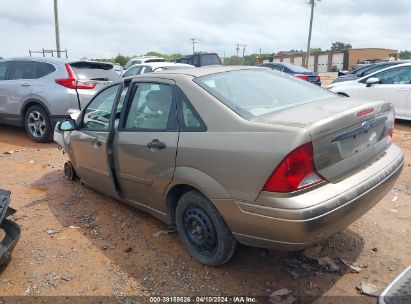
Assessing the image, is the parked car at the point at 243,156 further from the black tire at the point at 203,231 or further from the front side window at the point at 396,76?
the front side window at the point at 396,76

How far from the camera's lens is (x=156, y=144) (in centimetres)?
333

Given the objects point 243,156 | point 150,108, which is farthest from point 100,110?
point 243,156

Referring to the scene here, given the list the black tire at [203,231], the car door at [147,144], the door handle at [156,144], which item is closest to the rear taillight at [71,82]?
the car door at [147,144]

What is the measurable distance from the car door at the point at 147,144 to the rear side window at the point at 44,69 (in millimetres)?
4686

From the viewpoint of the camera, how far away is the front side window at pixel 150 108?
339 centimetres

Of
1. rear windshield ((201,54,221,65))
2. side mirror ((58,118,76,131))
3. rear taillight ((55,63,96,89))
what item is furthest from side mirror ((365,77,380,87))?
rear windshield ((201,54,221,65))

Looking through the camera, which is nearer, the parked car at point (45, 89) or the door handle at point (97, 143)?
the door handle at point (97, 143)

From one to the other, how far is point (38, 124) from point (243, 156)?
6.45 metres

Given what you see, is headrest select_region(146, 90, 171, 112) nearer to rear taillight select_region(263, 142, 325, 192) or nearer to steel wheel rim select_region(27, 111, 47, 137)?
rear taillight select_region(263, 142, 325, 192)

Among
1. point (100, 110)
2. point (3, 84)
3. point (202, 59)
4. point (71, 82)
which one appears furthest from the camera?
point (202, 59)

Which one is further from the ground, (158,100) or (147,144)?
(158,100)

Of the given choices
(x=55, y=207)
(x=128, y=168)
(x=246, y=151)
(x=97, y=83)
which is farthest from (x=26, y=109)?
(x=246, y=151)

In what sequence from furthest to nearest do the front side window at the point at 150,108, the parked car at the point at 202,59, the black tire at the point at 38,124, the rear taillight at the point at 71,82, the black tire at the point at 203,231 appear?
the parked car at the point at 202,59, the black tire at the point at 38,124, the rear taillight at the point at 71,82, the front side window at the point at 150,108, the black tire at the point at 203,231

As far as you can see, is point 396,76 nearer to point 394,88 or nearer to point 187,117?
point 394,88
